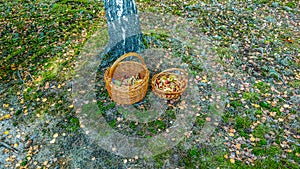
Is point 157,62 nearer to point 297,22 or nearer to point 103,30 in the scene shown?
point 103,30

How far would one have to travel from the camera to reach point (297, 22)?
5930 millimetres

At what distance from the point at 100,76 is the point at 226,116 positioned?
94.6 inches

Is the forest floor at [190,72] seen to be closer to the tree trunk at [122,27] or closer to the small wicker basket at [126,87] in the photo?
the small wicker basket at [126,87]

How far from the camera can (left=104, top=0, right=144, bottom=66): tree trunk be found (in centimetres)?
405

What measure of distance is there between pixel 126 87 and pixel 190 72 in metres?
1.53

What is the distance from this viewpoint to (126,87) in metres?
3.64

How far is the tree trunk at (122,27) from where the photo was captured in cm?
405

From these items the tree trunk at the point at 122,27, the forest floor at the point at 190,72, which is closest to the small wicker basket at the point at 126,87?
the forest floor at the point at 190,72

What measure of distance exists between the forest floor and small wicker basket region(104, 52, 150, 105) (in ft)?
1.22

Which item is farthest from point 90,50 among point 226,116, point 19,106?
point 226,116

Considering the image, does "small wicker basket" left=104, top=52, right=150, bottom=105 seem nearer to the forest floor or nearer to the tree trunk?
the forest floor

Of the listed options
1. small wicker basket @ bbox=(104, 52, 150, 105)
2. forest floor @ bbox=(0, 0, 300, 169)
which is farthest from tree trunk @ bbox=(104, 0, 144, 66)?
forest floor @ bbox=(0, 0, 300, 169)

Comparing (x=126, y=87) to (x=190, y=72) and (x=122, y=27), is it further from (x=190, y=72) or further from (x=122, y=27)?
(x=190, y=72)

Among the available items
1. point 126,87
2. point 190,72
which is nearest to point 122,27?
point 126,87
